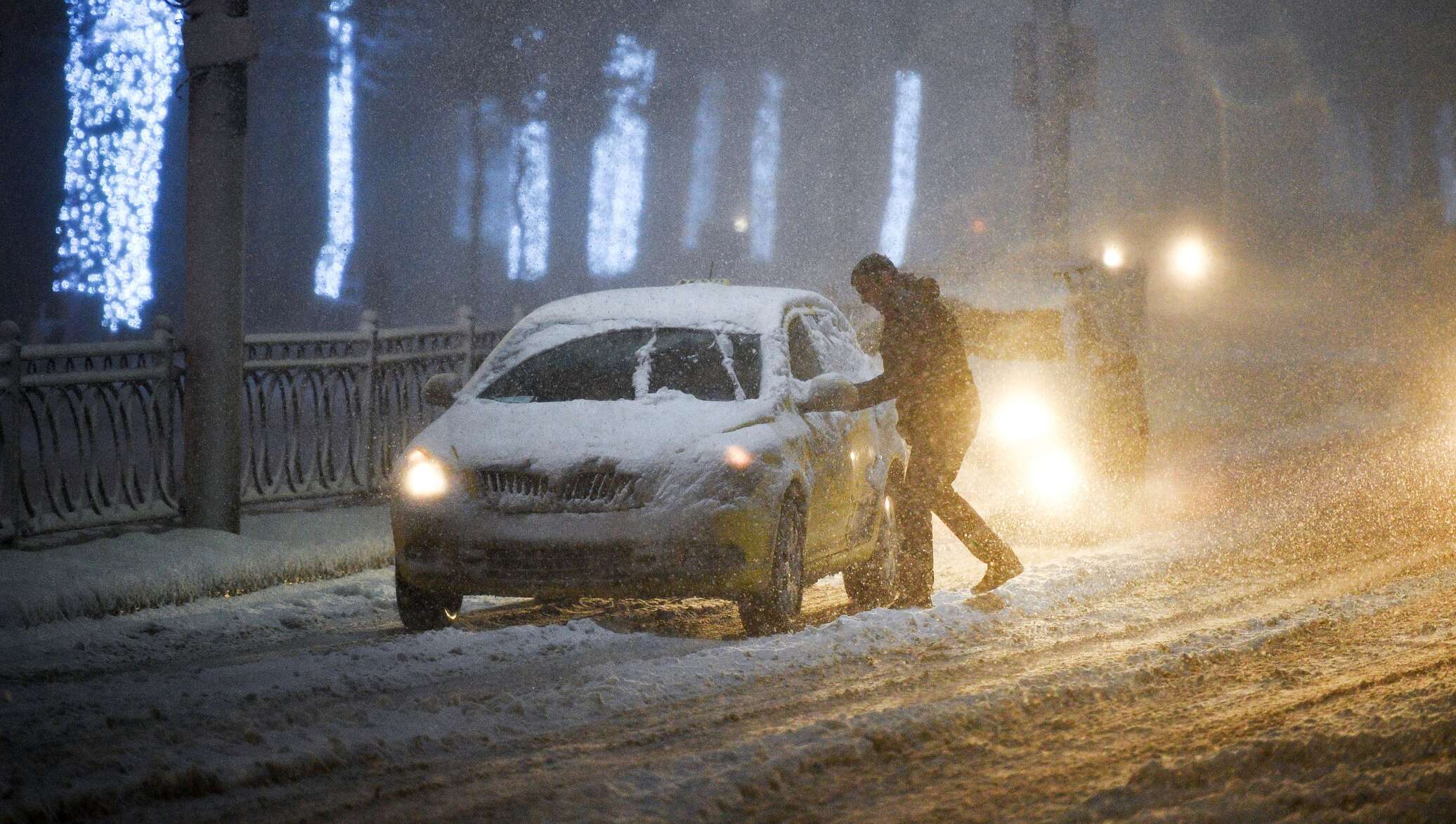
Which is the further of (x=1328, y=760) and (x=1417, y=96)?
(x=1417, y=96)

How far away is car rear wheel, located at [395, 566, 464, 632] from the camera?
7383mm

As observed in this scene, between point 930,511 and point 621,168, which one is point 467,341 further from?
point 621,168

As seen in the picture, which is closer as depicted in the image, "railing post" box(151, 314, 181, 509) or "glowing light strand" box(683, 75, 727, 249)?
"railing post" box(151, 314, 181, 509)

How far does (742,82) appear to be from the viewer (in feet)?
211

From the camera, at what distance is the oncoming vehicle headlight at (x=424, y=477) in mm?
7215

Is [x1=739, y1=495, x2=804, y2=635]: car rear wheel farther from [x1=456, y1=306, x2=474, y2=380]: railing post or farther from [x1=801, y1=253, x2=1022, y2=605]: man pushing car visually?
[x1=456, y1=306, x2=474, y2=380]: railing post

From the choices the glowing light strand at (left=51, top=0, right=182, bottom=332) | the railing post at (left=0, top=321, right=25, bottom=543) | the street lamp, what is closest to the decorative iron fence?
the railing post at (left=0, top=321, right=25, bottom=543)

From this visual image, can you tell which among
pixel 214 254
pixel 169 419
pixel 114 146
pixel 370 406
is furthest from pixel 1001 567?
pixel 114 146

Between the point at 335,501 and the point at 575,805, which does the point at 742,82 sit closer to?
the point at 335,501

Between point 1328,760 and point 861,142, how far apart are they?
6365 cm

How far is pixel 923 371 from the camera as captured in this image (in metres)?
8.20

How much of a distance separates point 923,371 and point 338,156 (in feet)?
128

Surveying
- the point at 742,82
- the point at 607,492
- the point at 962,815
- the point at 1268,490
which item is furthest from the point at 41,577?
the point at 742,82

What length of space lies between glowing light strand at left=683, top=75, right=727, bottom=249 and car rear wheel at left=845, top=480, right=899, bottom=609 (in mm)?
55089
